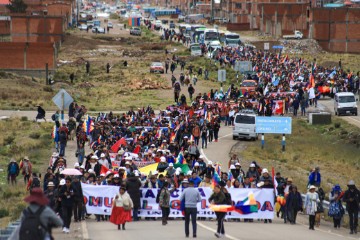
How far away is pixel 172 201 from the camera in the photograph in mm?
25047

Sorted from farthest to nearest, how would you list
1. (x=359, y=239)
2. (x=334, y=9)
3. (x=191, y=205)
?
1. (x=334, y=9)
2. (x=359, y=239)
3. (x=191, y=205)

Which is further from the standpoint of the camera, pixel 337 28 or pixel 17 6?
pixel 17 6

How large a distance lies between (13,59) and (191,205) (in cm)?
6499

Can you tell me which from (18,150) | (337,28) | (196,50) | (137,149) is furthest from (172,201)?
(337,28)

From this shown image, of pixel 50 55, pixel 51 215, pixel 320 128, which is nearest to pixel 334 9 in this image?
pixel 50 55

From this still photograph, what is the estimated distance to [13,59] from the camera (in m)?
85.0

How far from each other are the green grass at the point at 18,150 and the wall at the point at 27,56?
3131cm

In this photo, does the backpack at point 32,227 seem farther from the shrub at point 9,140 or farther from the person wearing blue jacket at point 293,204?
the shrub at point 9,140

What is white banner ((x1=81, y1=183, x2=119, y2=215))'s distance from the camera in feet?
81.9

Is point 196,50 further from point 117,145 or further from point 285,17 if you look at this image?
point 117,145

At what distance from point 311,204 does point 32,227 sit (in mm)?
12487

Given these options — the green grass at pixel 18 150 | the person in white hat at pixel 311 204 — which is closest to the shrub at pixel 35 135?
the green grass at pixel 18 150

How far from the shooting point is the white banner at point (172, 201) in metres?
24.9

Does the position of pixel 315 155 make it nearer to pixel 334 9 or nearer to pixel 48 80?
pixel 48 80
